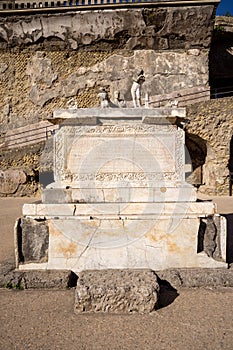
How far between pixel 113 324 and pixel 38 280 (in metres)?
1.09

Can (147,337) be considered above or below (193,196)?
below

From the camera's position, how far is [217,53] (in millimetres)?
16781

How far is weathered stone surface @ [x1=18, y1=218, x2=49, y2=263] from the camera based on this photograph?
358 centimetres

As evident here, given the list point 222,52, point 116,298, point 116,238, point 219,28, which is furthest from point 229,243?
point 222,52

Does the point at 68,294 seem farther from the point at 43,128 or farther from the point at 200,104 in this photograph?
the point at 43,128

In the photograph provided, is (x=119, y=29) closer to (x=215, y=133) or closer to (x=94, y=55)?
(x=94, y=55)

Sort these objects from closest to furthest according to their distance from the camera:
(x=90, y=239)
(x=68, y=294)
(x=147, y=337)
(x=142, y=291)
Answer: (x=147, y=337) → (x=142, y=291) → (x=68, y=294) → (x=90, y=239)

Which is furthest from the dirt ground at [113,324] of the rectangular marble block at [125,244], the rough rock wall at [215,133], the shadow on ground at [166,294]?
the rough rock wall at [215,133]

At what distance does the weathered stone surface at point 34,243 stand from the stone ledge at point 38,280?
0.25 meters

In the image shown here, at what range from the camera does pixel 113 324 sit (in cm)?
247

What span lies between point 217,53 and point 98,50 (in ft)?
21.7

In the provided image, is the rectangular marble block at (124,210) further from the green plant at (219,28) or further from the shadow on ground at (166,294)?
the green plant at (219,28)

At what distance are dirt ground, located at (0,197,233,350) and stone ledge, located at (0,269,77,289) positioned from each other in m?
0.08

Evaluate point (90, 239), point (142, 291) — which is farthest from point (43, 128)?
point (142, 291)
